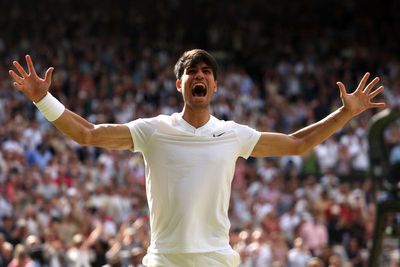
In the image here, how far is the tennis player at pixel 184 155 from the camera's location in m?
5.00

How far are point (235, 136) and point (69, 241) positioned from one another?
9241 mm

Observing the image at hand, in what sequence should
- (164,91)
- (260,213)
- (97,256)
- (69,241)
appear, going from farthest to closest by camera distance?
1. (164,91)
2. (260,213)
3. (69,241)
4. (97,256)

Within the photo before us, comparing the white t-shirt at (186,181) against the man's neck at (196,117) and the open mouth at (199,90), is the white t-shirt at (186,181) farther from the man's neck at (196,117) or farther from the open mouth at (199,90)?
the open mouth at (199,90)

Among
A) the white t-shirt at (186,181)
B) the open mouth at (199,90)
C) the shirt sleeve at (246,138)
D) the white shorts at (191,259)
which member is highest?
the open mouth at (199,90)

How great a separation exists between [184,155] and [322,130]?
0.73m

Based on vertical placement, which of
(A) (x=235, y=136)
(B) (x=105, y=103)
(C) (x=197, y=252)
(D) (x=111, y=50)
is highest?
(D) (x=111, y=50)

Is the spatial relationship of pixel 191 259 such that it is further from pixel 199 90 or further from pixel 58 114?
pixel 58 114

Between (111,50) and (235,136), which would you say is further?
(111,50)

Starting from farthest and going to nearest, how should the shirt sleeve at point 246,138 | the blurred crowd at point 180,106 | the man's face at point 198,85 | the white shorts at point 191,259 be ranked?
the blurred crowd at point 180,106
the shirt sleeve at point 246,138
the man's face at point 198,85
the white shorts at point 191,259

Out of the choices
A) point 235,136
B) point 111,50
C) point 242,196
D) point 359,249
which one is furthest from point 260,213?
point 235,136

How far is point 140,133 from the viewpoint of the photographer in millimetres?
5145

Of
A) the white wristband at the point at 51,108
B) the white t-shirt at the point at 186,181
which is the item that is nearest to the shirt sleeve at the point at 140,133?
the white t-shirt at the point at 186,181

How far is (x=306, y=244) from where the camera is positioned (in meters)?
15.4

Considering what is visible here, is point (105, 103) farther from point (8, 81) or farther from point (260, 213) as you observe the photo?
point (260, 213)
